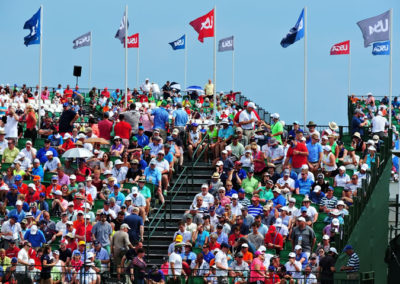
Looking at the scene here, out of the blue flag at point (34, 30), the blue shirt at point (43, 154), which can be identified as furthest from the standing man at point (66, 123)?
the blue flag at point (34, 30)

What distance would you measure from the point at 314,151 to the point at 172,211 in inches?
158

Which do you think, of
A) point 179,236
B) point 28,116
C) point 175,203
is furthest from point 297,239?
point 28,116

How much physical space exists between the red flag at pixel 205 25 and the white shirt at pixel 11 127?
6.86 m

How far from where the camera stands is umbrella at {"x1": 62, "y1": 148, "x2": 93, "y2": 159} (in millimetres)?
31719

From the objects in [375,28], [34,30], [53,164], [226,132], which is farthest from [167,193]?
[34,30]

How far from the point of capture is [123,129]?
3488 cm

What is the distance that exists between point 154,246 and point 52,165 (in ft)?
14.2

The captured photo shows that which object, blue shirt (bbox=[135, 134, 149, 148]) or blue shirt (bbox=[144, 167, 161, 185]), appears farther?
blue shirt (bbox=[135, 134, 149, 148])

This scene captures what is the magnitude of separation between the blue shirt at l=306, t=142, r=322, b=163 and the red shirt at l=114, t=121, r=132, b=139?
17.1ft

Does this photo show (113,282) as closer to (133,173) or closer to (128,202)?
(128,202)

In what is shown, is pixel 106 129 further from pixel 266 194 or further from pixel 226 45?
pixel 226 45

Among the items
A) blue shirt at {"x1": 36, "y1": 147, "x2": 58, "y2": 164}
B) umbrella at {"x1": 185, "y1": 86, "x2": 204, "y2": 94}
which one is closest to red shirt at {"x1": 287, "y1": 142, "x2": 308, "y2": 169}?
blue shirt at {"x1": 36, "y1": 147, "x2": 58, "y2": 164}

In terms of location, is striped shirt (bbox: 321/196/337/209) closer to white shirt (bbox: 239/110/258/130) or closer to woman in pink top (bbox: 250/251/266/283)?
woman in pink top (bbox: 250/251/266/283)

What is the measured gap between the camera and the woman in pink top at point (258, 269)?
26547 millimetres
